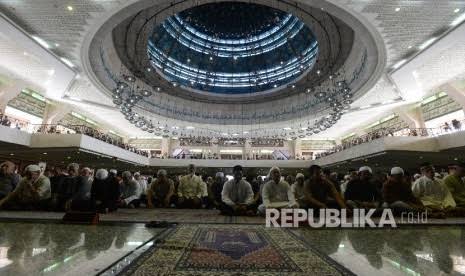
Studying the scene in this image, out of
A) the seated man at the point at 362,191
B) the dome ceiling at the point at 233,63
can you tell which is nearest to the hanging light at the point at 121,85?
the dome ceiling at the point at 233,63

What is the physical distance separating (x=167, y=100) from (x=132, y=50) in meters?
6.55

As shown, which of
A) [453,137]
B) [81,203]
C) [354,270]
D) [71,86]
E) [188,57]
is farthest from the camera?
[188,57]

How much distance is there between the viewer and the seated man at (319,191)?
187 inches

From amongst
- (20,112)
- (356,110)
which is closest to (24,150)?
(20,112)

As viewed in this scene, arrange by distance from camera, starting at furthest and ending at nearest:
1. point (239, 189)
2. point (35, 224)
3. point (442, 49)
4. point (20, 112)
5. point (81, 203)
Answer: point (20, 112)
point (442, 49)
point (239, 189)
point (81, 203)
point (35, 224)

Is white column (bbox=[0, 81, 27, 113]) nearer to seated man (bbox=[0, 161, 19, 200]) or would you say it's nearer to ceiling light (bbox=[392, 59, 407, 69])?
seated man (bbox=[0, 161, 19, 200])

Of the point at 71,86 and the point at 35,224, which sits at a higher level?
the point at 71,86

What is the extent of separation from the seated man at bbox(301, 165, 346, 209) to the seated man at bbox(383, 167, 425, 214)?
1.05 m

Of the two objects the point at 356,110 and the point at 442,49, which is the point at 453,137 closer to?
the point at 442,49

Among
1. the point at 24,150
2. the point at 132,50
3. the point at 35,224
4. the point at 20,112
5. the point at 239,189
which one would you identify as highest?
the point at 132,50

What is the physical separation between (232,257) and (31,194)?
507cm

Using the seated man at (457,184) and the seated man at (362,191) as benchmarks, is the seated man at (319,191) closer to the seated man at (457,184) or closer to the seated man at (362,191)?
the seated man at (362,191)

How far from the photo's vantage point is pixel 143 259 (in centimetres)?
193

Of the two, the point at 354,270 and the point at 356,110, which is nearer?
the point at 354,270
